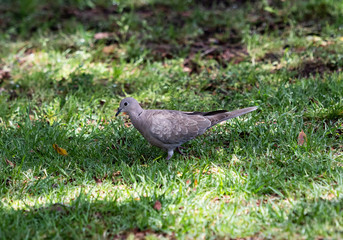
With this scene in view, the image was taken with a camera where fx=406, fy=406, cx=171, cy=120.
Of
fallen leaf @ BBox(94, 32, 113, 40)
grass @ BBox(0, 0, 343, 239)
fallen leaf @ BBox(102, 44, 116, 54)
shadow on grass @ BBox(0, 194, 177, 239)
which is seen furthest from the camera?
fallen leaf @ BBox(94, 32, 113, 40)

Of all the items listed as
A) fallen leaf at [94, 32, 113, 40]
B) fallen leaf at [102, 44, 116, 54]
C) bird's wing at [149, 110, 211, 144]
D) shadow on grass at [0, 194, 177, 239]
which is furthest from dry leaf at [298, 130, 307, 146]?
fallen leaf at [94, 32, 113, 40]

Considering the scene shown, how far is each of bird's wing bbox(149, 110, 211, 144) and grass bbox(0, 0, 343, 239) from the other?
0.24 m

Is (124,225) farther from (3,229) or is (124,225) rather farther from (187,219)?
(3,229)

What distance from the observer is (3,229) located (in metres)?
3.01

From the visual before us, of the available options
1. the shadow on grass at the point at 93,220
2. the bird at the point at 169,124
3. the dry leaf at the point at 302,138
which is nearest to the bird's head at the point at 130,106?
the bird at the point at 169,124

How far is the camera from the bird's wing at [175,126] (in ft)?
13.3

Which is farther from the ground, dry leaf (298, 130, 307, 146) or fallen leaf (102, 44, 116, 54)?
fallen leaf (102, 44, 116, 54)

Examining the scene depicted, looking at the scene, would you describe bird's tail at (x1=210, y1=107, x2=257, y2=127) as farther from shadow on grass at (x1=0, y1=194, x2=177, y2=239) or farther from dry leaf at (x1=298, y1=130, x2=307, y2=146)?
shadow on grass at (x1=0, y1=194, x2=177, y2=239)

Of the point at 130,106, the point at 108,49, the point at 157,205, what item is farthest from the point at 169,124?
the point at 108,49

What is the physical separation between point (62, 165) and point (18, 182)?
0.46 metres

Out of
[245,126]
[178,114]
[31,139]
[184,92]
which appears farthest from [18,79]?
[245,126]

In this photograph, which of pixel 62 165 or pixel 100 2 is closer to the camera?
pixel 62 165

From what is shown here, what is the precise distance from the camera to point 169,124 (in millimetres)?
4105

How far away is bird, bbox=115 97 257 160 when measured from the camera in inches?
160
